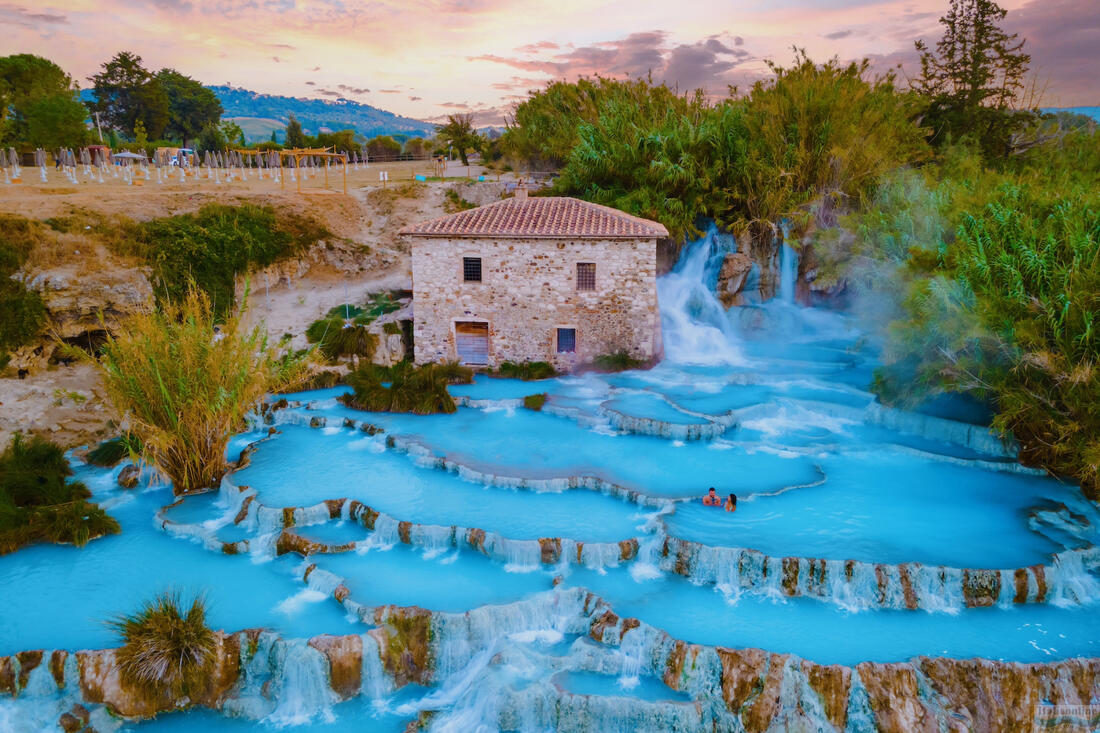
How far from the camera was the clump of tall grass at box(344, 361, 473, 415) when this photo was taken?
1920 centimetres

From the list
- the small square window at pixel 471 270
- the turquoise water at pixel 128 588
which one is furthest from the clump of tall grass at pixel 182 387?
the small square window at pixel 471 270

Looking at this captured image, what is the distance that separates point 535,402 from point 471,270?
582 centimetres

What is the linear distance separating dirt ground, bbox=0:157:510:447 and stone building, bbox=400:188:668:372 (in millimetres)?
4917

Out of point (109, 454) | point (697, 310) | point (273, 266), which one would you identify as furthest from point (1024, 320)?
point (273, 266)

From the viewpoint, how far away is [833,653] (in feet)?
31.2

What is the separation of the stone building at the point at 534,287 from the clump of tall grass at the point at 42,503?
10.7 m

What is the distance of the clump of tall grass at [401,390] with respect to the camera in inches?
756

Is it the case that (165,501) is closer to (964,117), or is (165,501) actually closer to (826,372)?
(826,372)

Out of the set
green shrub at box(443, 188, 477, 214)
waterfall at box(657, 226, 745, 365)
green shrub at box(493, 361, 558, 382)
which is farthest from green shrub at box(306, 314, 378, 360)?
green shrub at box(443, 188, 477, 214)

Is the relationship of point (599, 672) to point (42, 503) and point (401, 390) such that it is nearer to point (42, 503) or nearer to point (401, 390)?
point (401, 390)

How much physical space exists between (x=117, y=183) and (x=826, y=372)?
30.5m

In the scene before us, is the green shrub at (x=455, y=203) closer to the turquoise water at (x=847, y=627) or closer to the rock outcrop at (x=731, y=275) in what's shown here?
the rock outcrop at (x=731, y=275)

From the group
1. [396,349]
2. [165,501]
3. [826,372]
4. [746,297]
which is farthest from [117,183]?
[826,372]

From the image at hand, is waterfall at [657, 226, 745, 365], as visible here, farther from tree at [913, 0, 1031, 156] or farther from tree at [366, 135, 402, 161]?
tree at [366, 135, 402, 161]
